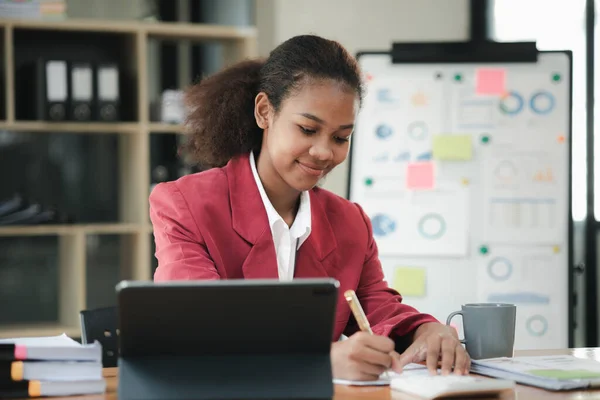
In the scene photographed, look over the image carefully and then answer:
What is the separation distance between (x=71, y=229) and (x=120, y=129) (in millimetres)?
441

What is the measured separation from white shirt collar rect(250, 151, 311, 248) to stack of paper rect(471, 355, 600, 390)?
521 mm

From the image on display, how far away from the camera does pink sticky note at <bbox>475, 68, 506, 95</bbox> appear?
3.23 meters

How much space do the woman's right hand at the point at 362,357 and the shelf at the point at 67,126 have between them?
7.29 feet

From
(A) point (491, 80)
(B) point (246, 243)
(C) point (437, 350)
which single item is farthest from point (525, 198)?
(C) point (437, 350)

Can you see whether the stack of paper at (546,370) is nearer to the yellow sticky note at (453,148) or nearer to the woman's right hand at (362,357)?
the woman's right hand at (362,357)

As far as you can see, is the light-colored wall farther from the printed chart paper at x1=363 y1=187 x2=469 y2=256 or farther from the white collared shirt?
the white collared shirt

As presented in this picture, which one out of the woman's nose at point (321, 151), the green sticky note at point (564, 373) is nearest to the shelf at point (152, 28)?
the woman's nose at point (321, 151)

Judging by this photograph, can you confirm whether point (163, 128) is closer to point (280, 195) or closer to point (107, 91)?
Answer: point (107, 91)

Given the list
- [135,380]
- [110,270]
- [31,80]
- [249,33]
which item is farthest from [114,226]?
[135,380]

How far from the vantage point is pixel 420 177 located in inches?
125

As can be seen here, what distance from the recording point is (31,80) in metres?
3.33

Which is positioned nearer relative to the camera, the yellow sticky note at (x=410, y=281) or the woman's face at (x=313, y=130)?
the woman's face at (x=313, y=130)

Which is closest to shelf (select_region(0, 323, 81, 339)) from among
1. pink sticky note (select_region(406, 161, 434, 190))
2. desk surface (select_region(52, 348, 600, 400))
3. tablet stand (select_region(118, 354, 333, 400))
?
pink sticky note (select_region(406, 161, 434, 190))

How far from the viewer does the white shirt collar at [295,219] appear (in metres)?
1.87
